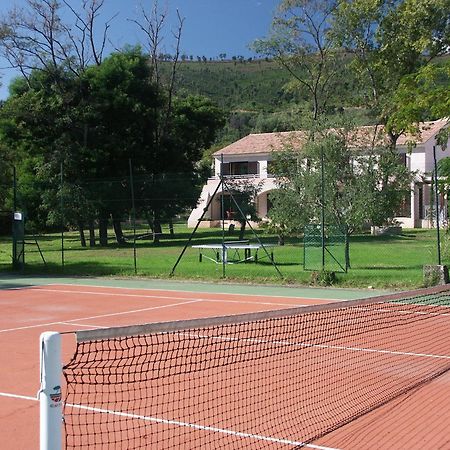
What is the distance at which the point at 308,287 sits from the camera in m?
17.0

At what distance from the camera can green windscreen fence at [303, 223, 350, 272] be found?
59.3 ft

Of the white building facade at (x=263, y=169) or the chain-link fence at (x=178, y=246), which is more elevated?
the white building facade at (x=263, y=169)

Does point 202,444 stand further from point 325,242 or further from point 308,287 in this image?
point 325,242

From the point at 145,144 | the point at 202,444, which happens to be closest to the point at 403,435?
the point at 202,444

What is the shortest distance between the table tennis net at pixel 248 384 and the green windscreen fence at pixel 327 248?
7.64m

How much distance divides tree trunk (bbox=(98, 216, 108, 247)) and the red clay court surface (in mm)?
10060

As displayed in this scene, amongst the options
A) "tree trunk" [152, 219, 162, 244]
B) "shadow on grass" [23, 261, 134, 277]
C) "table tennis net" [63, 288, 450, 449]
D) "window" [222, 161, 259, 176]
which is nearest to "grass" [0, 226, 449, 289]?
"shadow on grass" [23, 261, 134, 277]

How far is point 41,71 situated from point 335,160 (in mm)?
21074

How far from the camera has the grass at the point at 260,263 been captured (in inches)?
684

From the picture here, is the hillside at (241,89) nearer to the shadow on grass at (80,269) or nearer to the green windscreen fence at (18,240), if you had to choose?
the shadow on grass at (80,269)

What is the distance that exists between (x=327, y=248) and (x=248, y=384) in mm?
11325

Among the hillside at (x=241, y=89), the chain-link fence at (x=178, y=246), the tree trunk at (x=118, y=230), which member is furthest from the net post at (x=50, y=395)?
the hillside at (x=241, y=89)

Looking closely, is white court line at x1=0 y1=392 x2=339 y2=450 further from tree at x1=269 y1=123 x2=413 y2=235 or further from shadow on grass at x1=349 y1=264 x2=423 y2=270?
shadow on grass at x1=349 y1=264 x2=423 y2=270

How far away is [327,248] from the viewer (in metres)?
18.1
